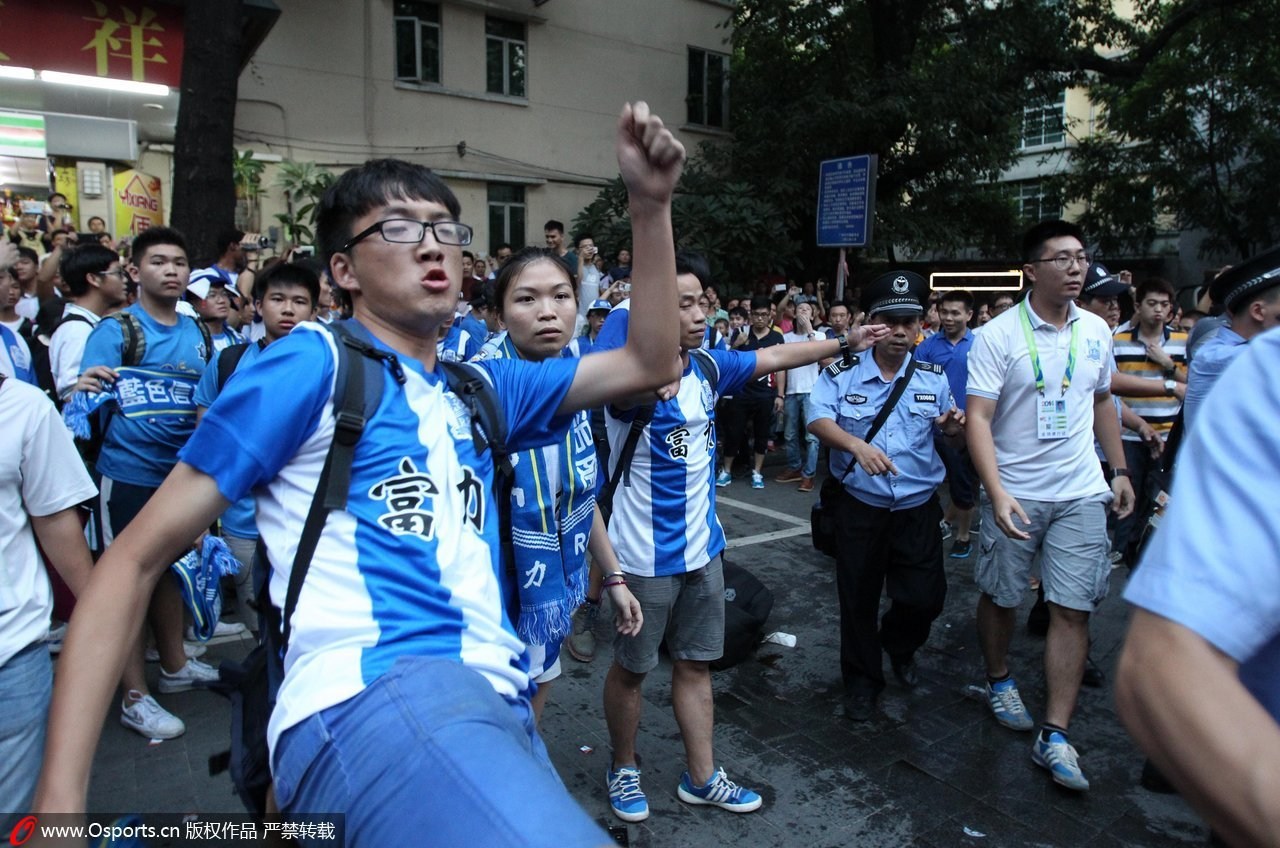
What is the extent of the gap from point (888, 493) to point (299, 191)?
505 inches

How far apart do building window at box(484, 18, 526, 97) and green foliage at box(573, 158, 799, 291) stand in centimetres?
316

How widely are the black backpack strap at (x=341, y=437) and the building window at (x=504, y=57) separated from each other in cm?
1693

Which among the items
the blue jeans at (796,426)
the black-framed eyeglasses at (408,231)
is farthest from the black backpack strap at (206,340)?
the blue jeans at (796,426)

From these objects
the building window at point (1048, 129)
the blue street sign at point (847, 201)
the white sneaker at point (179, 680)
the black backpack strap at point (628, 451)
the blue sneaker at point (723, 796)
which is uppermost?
the building window at point (1048, 129)

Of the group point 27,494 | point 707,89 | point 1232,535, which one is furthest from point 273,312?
point 707,89

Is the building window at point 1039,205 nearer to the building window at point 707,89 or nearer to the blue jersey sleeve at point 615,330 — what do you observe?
the building window at point 707,89

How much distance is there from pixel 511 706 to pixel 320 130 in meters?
15.7

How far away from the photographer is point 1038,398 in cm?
388

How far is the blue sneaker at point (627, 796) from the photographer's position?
3189 millimetres

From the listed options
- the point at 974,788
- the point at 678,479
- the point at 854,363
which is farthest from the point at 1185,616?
the point at 854,363

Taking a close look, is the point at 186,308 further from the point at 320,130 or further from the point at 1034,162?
the point at 1034,162

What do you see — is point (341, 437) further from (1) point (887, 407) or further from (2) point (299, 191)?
(2) point (299, 191)

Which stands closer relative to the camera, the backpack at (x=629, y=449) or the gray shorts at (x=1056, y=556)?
the backpack at (x=629, y=449)

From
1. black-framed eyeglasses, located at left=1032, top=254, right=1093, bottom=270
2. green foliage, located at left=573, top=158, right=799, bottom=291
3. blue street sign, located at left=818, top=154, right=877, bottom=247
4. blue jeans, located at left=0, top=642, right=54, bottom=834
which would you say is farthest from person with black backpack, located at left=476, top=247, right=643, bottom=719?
green foliage, located at left=573, top=158, right=799, bottom=291
